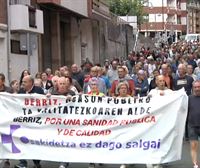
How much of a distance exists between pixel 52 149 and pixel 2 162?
1.31 m

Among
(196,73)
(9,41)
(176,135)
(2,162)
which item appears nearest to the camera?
(176,135)

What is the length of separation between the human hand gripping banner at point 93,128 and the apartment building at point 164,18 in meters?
95.6

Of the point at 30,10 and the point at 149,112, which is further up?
the point at 30,10

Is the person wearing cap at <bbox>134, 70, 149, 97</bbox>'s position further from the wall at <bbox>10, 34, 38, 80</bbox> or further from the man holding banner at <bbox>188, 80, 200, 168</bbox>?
the wall at <bbox>10, 34, 38, 80</bbox>

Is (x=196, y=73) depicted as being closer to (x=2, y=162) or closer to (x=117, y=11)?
(x=2, y=162)

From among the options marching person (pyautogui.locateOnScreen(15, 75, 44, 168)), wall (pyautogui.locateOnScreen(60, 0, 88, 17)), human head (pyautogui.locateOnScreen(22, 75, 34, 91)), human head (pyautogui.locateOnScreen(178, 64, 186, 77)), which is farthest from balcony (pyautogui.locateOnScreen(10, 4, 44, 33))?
human head (pyautogui.locateOnScreen(22, 75, 34, 91))

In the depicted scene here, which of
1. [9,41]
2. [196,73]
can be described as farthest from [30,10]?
[196,73]

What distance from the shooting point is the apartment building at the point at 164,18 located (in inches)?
4336

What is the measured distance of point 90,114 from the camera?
10406 mm

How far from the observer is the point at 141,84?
1555 cm

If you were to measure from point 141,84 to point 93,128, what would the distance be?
5.37 m

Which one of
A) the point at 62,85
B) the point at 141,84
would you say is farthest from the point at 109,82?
the point at 62,85

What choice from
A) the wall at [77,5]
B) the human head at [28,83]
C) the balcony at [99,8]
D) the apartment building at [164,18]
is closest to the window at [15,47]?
the wall at [77,5]

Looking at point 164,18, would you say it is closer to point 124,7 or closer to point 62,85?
point 124,7
